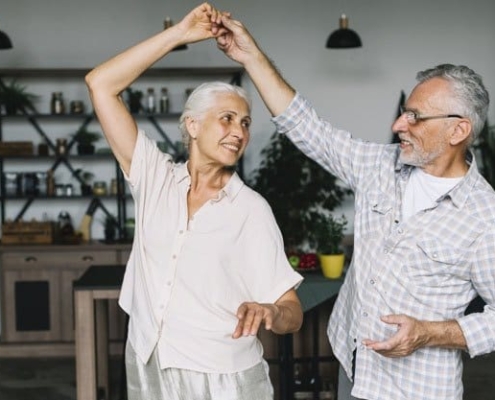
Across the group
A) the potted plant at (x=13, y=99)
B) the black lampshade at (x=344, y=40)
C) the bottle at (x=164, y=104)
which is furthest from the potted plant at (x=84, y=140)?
the black lampshade at (x=344, y=40)

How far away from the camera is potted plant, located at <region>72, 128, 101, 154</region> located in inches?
256

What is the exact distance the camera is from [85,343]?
399cm

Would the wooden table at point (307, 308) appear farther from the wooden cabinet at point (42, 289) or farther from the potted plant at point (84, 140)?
the potted plant at point (84, 140)

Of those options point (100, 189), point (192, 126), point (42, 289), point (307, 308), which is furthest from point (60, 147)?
point (192, 126)

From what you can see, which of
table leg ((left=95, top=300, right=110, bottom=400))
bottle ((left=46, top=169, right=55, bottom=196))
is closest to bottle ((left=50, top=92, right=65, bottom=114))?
bottle ((left=46, top=169, right=55, bottom=196))

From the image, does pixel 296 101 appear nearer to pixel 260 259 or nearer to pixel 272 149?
pixel 260 259

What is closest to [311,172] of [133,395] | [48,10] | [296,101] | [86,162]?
[86,162]

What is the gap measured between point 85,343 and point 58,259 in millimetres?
2352

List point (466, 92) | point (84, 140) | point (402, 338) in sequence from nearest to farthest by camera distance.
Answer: point (402, 338) < point (466, 92) < point (84, 140)

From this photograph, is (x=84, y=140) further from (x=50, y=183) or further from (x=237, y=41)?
(x=237, y=41)

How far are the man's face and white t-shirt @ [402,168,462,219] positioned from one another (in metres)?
0.06

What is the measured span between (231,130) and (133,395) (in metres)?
0.78

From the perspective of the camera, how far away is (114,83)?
2.13 meters

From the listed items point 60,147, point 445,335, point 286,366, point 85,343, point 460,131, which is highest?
point 460,131
